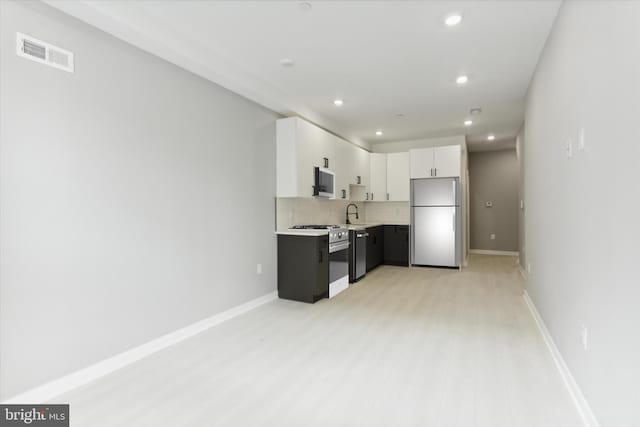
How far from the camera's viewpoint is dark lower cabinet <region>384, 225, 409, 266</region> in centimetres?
651

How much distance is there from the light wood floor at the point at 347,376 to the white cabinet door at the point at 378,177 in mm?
3372

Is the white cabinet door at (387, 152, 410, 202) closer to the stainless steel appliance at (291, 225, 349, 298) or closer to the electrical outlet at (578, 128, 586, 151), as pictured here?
the stainless steel appliance at (291, 225, 349, 298)

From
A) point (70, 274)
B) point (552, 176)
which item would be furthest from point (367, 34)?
point (70, 274)

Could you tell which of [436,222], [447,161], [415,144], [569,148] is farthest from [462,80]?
[415,144]

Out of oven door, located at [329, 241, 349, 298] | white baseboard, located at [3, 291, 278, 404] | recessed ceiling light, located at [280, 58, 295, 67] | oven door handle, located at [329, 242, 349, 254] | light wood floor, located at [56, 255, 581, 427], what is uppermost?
recessed ceiling light, located at [280, 58, 295, 67]

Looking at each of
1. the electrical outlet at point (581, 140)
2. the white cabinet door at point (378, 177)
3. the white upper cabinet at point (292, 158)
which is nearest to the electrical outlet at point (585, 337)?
the electrical outlet at point (581, 140)

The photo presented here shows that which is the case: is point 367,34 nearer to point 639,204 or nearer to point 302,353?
point 639,204

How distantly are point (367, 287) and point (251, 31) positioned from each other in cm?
362

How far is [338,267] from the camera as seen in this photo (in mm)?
4637

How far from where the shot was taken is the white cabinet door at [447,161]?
610 centimetres

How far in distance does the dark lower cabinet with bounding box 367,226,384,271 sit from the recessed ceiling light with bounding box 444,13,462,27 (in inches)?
147

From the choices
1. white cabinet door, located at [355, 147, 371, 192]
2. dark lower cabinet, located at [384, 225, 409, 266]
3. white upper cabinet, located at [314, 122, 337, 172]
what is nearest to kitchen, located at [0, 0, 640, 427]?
white upper cabinet, located at [314, 122, 337, 172]

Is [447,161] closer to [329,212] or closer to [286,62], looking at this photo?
[329,212]

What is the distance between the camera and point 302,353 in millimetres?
2701
